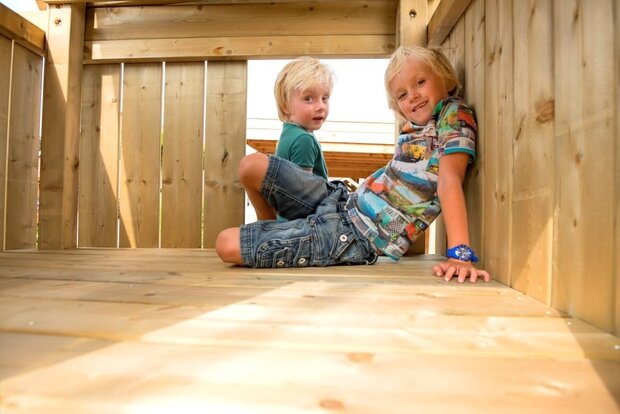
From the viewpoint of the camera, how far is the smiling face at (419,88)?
168cm

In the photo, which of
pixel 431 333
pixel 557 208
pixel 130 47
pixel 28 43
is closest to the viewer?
pixel 431 333

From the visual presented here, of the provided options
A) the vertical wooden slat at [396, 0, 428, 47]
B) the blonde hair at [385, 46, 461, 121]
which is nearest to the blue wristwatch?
the blonde hair at [385, 46, 461, 121]

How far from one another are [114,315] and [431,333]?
1.91ft

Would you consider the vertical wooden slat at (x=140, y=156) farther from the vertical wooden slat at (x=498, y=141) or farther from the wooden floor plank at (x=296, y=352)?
the vertical wooden slat at (x=498, y=141)

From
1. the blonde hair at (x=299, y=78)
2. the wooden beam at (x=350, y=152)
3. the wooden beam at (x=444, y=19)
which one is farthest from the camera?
the wooden beam at (x=350, y=152)

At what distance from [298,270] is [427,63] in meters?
0.88

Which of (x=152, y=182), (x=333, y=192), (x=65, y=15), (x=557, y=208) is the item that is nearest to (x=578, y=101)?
(x=557, y=208)

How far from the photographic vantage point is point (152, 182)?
2.76m

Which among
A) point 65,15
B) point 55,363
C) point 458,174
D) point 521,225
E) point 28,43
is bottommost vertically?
point 55,363

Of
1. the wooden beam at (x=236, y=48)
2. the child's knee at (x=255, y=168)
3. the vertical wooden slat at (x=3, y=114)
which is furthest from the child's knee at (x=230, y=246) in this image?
the vertical wooden slat at (x=3, y=114)

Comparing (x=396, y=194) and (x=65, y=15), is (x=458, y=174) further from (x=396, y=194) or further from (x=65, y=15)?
(x=65, y=15)

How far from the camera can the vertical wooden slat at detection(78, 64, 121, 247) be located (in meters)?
2.79

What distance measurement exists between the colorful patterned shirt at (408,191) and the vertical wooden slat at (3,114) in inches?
75.7

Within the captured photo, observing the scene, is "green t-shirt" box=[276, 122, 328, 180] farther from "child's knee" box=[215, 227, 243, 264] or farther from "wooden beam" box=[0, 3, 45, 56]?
"wooden beam" box=[0, 3, 45, 56]
